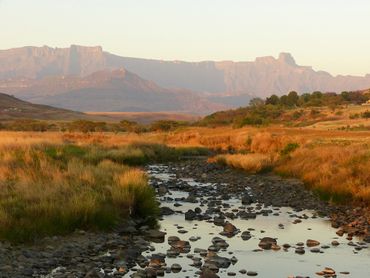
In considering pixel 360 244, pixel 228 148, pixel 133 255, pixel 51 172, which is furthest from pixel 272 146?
pixel 133 255

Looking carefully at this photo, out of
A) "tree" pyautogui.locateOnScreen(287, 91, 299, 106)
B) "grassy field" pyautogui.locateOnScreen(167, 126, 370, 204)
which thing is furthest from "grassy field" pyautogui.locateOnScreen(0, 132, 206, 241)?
"tree" pyautogui.locateOnScreen(287, 91, 299, 106)

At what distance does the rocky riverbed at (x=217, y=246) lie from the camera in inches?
525

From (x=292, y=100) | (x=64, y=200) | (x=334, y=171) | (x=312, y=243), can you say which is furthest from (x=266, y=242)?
(x=292, y=100)

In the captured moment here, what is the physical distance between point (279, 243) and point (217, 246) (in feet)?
7.06

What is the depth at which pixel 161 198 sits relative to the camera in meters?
25.5

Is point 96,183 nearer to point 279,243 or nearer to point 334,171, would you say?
point 279,243

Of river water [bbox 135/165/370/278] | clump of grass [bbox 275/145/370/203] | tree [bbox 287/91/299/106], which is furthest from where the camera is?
tree [bbox 287/91/299/106]

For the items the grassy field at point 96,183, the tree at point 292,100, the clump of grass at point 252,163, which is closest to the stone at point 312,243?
the grassy field at point 96,183

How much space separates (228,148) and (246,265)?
40.8m

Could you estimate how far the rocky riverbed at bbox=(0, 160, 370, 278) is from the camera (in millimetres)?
13328

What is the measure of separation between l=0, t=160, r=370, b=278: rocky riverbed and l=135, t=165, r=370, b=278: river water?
0.02m

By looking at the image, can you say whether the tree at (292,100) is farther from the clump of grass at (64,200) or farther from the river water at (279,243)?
the clump of grass at (64,200)

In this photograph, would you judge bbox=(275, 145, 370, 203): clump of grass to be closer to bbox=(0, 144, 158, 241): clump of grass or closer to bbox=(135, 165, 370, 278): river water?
bbox=(135, 165, 370, 278): river water

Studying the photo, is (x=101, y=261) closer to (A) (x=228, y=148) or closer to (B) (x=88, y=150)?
(B) (x=88, y=150)
